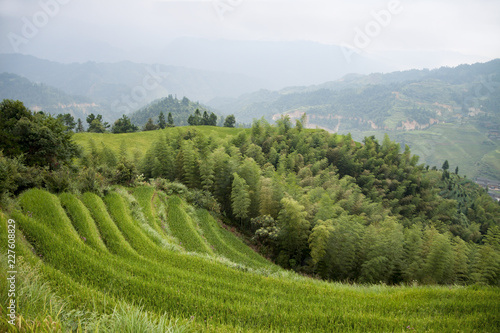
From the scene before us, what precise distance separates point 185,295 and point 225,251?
11028 millimetres

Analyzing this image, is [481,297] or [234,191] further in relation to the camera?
[234,191]

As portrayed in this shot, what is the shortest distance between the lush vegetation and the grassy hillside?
4 centimetres

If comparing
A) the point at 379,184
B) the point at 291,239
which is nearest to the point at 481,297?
the point at 291,239

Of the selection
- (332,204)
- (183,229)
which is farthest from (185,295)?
(332,204)

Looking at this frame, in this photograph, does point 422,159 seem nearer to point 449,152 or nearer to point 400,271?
point 449,152

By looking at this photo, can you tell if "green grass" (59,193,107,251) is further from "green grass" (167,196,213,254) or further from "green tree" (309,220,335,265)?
"green tree" (309,220,335,265)

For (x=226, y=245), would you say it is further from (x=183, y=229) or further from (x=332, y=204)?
(x=332, y=204)

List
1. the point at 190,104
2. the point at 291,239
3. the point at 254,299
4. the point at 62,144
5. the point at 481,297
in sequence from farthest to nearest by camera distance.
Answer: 1. the point at 190,104
2. the point at 291,239
3. the point at 62,144
4. the point at 481,297
5. the point at 254,299

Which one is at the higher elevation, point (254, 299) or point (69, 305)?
point (69, 305)

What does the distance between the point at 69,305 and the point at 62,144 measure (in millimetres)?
15822

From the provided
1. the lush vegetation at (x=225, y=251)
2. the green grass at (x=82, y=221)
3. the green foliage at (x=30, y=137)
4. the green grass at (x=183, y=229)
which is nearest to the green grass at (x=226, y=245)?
the lush vegetation at (x=225, y=251)

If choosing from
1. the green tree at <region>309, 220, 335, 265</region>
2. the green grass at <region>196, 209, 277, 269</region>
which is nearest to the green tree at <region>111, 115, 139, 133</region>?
the green grass at <region>196, 209, 277, 269</region>

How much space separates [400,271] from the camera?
15.0 meters

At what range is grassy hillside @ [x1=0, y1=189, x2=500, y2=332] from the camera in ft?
14.0
